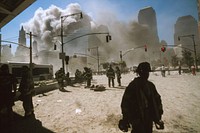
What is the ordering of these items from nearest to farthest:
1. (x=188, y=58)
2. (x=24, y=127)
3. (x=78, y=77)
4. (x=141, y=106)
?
(x=141, y=106)
(x=24, y=127)
(x=78, y=77)
(x=188, y=58)

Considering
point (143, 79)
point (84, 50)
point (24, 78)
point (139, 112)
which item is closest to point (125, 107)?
point (139, 112)

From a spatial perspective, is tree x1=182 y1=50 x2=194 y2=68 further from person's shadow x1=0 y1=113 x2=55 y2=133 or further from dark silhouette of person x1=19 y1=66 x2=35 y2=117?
person's shadow x1=0 y1=113 x2=55 y2=133

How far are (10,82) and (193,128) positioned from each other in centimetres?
601

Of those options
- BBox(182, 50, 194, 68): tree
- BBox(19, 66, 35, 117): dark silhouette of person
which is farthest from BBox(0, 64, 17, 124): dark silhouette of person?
BBox(182, 50, 194, 68): tree

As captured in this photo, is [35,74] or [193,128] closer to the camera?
[193,128]

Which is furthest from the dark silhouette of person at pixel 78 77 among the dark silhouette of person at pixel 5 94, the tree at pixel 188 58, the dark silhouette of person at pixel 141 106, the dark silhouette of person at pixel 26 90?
the tree at pixel 188 58

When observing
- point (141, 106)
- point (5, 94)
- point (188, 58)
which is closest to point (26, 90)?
point (5, 94)

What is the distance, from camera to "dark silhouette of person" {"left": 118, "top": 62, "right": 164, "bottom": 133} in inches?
94.3

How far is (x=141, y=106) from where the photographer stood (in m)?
2.41

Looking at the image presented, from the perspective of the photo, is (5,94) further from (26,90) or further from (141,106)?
(141,106)

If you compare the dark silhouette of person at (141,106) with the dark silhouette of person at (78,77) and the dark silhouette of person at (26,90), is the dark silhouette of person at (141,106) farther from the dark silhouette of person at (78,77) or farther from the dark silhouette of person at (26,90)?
the dark silhouette of person at (78,77)

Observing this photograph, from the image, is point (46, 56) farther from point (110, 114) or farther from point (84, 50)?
point (110, 114)

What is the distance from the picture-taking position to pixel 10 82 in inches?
177

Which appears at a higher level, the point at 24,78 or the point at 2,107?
the point at 24,78
